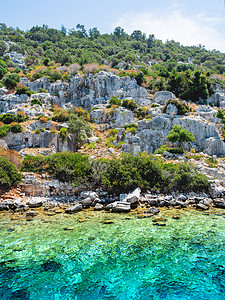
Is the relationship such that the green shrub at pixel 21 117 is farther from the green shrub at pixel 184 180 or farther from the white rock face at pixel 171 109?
the white rock face at pixel 171 109

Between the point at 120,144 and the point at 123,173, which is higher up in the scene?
the point at 120,144

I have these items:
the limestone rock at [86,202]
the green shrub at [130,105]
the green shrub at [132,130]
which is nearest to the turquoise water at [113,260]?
the limestone rock at [86,202]

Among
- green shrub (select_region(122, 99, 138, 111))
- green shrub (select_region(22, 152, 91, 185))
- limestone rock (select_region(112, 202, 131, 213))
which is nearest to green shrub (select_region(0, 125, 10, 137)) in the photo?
green shrub (select_region(22, 152, 91, 185))

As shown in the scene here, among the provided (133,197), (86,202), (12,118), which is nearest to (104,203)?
(86,202)

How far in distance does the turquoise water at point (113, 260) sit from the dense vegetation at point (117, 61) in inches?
1658

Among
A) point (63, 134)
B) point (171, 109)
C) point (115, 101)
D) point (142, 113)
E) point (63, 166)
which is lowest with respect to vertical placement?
point (63, 166)

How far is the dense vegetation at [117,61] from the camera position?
4862 centimetres

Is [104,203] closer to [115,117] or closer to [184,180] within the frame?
[184,180]

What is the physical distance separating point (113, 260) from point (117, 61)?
3179 inches

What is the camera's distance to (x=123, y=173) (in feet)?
62.2

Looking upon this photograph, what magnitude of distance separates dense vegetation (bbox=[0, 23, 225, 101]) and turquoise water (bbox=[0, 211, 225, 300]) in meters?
42.1

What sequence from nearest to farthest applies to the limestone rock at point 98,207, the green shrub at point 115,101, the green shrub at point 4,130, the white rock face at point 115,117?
the limestone rock at point 98,207, the green shrub at point 4,130, the white rock face at point 115,117, the green shrub at point 115,101

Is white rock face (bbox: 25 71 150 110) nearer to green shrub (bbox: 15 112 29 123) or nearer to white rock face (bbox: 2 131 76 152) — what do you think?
green shrub (bbox: 15 112 29 123)

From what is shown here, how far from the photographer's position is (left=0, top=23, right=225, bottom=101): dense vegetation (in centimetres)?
4862
